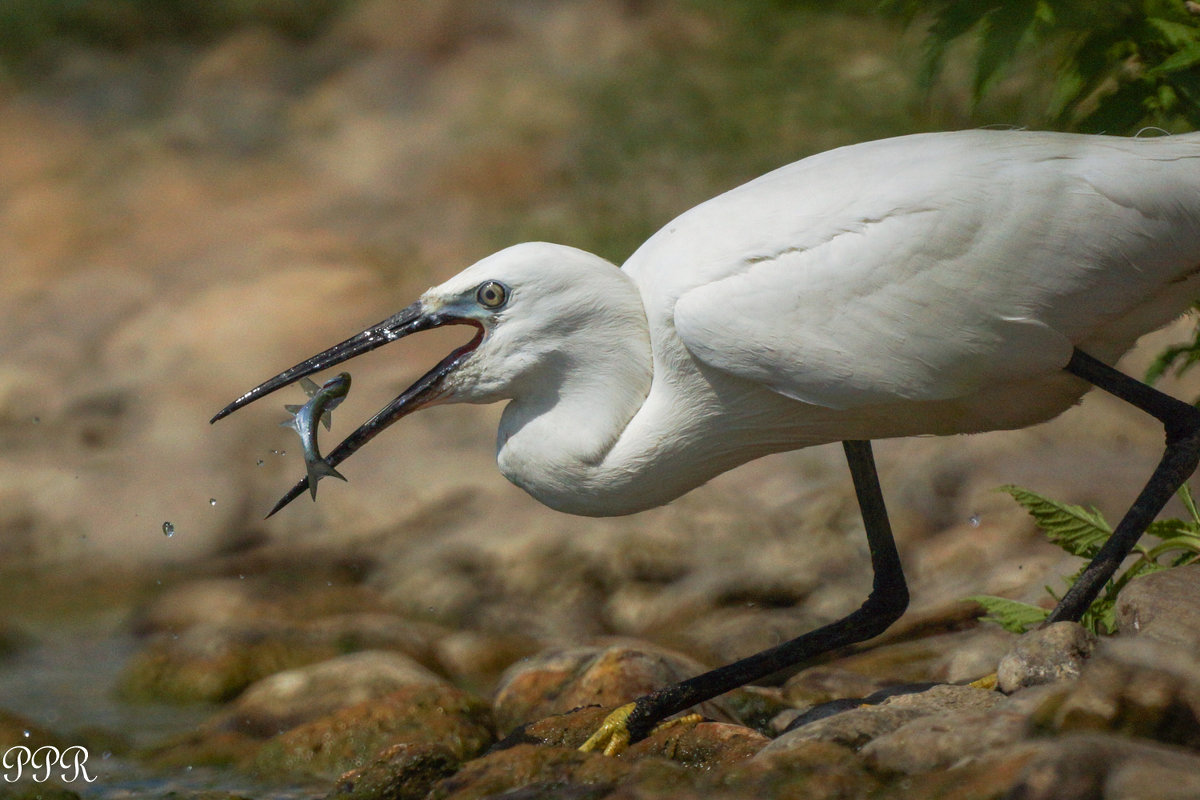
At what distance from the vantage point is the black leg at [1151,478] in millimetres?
3254

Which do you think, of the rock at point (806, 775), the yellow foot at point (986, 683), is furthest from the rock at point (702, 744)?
the yellow foot at point (986, 683)

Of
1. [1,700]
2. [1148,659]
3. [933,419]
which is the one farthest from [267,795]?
[1148,659]

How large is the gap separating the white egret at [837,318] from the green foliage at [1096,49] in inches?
15.5

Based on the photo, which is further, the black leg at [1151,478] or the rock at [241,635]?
the rock at [241,635]

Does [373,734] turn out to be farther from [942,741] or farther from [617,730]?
[942,741]

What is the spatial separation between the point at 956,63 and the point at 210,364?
5.15m

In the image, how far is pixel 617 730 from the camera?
142 inches

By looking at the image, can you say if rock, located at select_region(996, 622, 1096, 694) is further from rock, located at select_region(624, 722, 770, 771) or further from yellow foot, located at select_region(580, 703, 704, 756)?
yellow foot, located at select_region(580, 703, 704, 756)

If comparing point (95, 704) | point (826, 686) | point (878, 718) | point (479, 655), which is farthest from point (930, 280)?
point (95, 704)

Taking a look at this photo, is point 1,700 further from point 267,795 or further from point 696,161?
point 696,161

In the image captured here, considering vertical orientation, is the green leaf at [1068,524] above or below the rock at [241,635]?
above

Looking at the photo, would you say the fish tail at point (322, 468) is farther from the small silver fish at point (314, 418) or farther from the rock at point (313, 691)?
the rock at point (313, 691)

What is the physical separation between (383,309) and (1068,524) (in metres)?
5.47

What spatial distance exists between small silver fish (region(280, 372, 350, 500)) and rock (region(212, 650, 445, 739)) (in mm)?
1595
